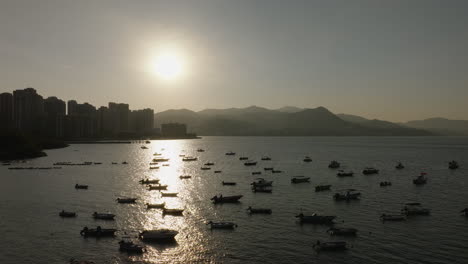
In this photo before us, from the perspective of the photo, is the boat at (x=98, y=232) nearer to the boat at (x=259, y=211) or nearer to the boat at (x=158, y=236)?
the boat at (x=158, y=236)

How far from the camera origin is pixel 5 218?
225 feet

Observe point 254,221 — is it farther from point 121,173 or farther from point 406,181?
point 121,173

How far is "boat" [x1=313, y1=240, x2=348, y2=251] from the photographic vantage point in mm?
49938

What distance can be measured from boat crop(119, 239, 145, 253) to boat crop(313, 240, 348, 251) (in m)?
23.8

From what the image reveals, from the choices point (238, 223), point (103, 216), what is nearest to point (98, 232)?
point (103, 216)

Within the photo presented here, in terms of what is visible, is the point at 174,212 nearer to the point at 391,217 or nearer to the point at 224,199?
the point at 224,199

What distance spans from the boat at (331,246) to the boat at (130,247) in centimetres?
2384

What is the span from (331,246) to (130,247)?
A: 27287mm

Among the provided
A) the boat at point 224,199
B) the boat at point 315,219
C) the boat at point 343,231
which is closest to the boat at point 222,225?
the boat at point 315,219

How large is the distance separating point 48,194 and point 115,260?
2295 inches

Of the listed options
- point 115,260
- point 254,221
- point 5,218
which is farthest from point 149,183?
point 115,260

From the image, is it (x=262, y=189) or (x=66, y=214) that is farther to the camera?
(x=262, y=189)

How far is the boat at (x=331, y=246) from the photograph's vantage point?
49938 millimetres

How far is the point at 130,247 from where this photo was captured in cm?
5056
